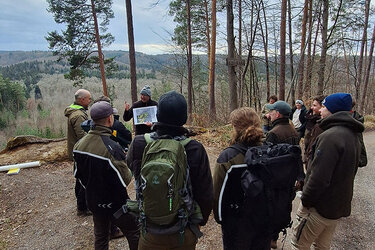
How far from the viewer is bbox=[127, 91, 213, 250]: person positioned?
5.36ft

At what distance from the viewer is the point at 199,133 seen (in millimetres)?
8703

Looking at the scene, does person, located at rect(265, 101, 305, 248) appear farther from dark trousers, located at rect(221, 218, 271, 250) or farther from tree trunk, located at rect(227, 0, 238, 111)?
tree trunk, located at rect(227, 0, 238, 111)

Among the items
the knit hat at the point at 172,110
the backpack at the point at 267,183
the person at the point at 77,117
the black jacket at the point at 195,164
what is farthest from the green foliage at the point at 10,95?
the backpack at the point at 267,183

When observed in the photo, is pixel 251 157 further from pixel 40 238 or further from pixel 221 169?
pixel 40 238

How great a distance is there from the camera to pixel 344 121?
199 cm

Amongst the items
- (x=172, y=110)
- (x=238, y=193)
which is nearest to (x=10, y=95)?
(x=172, y=110)

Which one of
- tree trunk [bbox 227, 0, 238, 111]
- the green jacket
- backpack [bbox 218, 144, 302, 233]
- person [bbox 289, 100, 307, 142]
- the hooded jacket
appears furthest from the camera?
tree trunk [bbox 227, 0, 238, 111]

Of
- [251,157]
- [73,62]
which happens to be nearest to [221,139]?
[251,157]

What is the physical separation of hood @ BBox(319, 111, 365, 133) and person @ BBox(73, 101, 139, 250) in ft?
6.62

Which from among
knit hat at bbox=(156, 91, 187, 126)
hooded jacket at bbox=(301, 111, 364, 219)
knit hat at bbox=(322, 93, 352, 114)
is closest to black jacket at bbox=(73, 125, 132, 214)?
knit hat at bbox=(156, 91, 187, 126)

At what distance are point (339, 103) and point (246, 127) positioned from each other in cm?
98

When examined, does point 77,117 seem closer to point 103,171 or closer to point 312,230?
point 103,171

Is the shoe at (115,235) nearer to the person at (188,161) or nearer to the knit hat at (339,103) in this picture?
the person at (188,161)

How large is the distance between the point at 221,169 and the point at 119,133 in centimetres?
194
